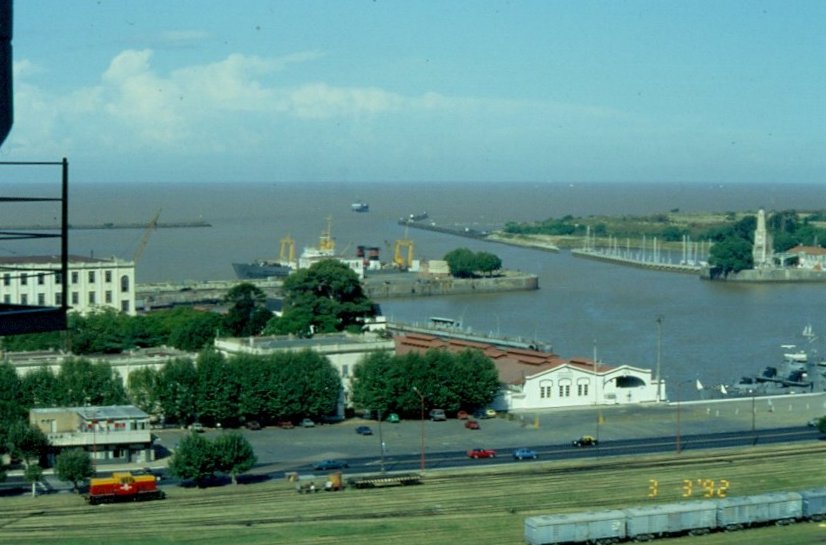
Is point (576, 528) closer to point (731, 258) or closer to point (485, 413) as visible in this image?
point (485, 413)

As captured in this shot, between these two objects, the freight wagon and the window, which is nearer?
the freight wagon

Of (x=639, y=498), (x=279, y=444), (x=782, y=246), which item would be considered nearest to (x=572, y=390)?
(x=279, y=444)

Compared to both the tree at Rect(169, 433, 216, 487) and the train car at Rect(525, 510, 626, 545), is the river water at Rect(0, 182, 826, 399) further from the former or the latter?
the tree at Rect(169, 433, 216, 487)

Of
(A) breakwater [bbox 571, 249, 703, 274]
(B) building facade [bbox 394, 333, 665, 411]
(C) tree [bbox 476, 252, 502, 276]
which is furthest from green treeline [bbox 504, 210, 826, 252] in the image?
(B) building facade [bbox 394, 333, 665, 411]

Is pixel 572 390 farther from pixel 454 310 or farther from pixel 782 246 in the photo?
pixel 782 246

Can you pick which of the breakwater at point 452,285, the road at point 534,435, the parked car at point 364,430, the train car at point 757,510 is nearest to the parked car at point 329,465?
the road at point 534,435
